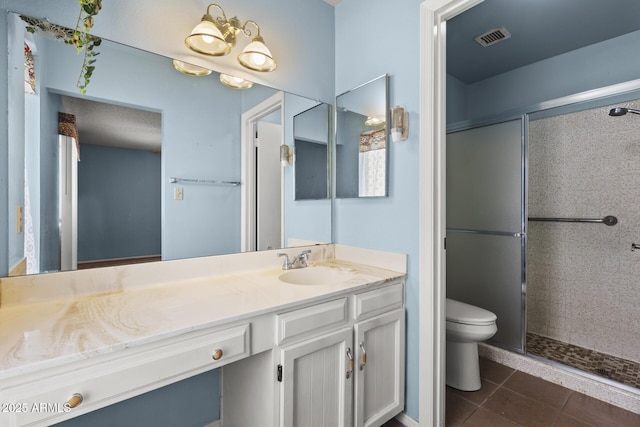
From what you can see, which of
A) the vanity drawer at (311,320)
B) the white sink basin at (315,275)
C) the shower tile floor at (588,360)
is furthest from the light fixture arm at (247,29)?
the shower tile floor at (588,360)

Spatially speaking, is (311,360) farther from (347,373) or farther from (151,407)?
(151,407)

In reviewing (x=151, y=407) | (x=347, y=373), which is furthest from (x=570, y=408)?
(x=151, y=407)

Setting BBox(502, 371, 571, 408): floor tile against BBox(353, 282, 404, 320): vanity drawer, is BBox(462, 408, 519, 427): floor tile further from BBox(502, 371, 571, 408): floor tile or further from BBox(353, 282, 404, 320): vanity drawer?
BBox(353, 282, 404, 320): vanity drawer

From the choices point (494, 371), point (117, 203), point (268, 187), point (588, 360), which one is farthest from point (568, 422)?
point (117, 203)

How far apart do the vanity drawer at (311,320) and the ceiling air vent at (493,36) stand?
88.7 inches

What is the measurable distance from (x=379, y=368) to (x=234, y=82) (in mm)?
1637

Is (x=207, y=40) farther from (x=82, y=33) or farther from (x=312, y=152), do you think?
(x=312, y=152)

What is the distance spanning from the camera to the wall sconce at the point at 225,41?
1.34 m

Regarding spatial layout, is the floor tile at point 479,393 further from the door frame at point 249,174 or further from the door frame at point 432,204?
the door frame at point 249,174

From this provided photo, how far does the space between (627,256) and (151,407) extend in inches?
127

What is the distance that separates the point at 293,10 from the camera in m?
1.79

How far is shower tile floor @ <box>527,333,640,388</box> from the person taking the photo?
6.40 ft

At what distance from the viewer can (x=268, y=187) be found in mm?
1764

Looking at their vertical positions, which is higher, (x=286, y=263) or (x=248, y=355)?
(x=286, y=263)
